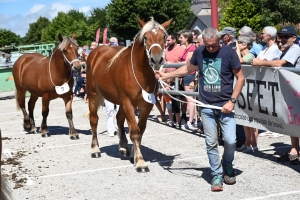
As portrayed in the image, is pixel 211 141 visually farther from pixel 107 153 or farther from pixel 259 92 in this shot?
pixel 107 153

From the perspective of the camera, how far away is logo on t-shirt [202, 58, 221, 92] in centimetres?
663

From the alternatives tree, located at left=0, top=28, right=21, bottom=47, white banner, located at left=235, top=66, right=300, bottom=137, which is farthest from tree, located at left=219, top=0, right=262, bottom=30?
tree, located at left=0, top=28, right=21, bottom=47

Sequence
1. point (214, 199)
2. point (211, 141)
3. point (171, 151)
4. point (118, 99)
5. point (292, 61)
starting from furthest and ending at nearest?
point (171, 151)
point (118, 99)
point (292, 61)
point (211, 141)
point (214, 199)

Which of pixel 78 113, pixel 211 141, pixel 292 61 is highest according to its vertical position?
pixel 292 61

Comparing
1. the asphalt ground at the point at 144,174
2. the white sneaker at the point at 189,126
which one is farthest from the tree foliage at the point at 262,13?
the asphalt ground at the point at 144,174

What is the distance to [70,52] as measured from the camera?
38.5 ft

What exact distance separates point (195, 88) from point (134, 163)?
362 cm

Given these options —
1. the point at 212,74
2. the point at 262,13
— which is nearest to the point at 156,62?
the point at 212,74

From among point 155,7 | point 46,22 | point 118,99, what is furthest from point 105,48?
point 46,22

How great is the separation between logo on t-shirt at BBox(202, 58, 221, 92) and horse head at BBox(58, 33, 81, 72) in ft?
17.6

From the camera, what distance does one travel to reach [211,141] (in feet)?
22.2

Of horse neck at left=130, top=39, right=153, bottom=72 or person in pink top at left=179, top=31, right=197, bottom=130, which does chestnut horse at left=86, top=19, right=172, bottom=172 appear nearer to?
horse neck at left=130, top=39, right=153, bottom=72

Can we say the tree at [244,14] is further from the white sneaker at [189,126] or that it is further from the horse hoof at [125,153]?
the horse hoof at [125,153]

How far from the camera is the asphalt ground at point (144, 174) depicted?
664cm
